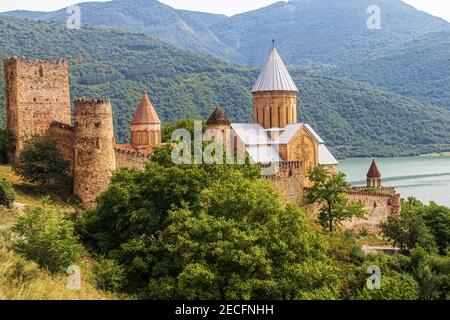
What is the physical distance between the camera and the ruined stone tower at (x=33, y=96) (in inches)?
989

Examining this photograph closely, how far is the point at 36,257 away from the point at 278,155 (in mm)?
19010

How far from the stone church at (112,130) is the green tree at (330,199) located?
35.1 inches

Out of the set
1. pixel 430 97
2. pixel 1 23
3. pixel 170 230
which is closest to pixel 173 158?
pixel 170 230

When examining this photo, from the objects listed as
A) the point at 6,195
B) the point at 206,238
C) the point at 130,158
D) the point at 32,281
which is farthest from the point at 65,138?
the point at 32,281

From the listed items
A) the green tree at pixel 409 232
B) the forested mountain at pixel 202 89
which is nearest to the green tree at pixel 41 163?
the green tree at pixel 409 232

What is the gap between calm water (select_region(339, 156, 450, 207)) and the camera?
55.4m

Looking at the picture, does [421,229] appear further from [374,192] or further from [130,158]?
[130,158]

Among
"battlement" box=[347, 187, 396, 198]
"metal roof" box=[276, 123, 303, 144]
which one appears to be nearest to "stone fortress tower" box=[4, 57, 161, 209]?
"metal roof" box=[276, 123, 303, 144]

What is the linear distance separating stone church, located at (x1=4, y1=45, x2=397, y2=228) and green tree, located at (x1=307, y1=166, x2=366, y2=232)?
89 centimetres

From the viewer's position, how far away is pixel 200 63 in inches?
4348

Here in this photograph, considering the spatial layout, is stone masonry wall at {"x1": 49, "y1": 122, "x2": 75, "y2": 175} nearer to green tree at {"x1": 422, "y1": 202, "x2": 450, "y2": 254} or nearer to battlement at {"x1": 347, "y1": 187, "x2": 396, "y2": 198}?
battlement at {"x1": 347, "y1": 187, "x2": 396, "y2": 198}

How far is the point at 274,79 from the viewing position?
110ft

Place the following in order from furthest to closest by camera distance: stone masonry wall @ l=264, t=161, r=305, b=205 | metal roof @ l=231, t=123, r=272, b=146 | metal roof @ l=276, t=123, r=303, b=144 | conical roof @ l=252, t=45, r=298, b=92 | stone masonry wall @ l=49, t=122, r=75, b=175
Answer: conical roof @ l=252, t=45, r=298, b=92, metal roof @ l=276, t=123, r=303, b=144, metal roof @ l=231, t=123, r=272, b=146, stone masonry wall @ l=264, t=161, r=305, b=205, stone masonry wall @ l=49, t=122, r=75, b=175

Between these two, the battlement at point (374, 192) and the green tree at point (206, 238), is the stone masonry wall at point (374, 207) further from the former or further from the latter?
the green tree at point (206, 238)
